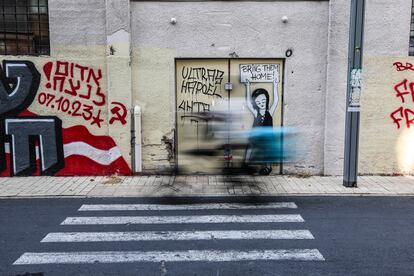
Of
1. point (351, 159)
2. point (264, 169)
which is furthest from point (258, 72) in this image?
point (351, 159)

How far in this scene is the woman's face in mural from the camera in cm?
996

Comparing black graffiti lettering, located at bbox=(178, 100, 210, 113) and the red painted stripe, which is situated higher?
black graffiti lettering, located at bbox=(178, 100, 210, 113)

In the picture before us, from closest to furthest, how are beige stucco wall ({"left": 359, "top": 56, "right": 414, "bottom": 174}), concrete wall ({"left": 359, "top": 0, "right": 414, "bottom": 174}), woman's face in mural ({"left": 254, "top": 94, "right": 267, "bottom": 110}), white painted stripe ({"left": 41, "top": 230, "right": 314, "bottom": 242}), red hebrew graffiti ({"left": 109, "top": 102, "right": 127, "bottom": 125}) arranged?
white painted stripe ({"left": 41, "top": 230, "right": 314, "bottom": 242}), concrete wall ({"left": 359, "top": 0, "right": 414, "bottom": 174}), beige stucco wall ({"left": 359, "top": 56, "right": 414, "bottom": 174}), red hebrew graffiti ({"left": 109, "top": 102, "right": 127, "bottom": 125}), woman's face in mural ({"left": 254, "top": 94, "right": 267, "bottom": 110})

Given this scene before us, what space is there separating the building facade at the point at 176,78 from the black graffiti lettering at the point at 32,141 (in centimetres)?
2

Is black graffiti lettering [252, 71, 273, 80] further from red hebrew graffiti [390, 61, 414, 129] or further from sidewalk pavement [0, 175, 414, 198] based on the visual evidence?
red hebrew graffiti [390, 61, 414, 129]

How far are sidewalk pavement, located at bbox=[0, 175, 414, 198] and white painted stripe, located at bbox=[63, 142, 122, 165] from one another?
0.48m

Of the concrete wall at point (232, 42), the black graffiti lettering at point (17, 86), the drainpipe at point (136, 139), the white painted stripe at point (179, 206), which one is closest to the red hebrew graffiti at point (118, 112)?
the drainpipe at point (136, 139)

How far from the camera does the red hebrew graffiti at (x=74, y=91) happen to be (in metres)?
9.81

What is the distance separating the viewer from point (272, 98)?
999 cm

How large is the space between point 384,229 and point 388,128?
4321 millimetres

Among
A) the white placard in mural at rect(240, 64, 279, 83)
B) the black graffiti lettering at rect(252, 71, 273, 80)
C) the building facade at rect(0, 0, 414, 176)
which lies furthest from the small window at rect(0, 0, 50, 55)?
the black graffiti lettering at rect(252, 71, 273, 80)

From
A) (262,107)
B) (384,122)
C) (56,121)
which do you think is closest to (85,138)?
(56,121)

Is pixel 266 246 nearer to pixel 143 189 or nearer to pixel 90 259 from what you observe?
pixel 90 259

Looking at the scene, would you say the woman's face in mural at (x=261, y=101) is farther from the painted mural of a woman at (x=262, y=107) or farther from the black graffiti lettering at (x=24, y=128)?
the black graffiti lettering at (x=24, y=128)
